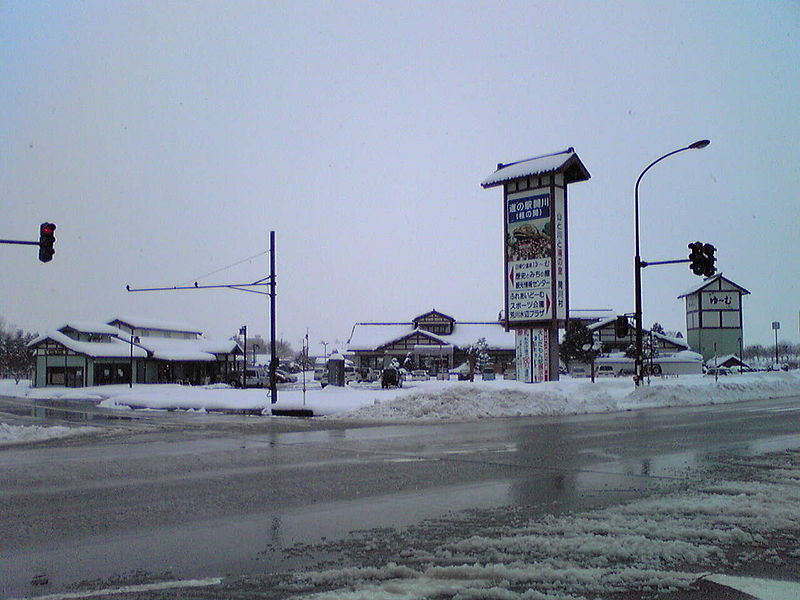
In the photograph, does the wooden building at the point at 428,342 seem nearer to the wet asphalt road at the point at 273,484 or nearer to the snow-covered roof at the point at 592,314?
the snow-covered roof at the point at 592,314

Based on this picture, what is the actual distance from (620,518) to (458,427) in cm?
1270

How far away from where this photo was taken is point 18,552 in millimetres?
6527

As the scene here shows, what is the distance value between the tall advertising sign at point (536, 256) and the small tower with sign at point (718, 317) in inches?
2317

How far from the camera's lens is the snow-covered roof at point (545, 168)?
123ft

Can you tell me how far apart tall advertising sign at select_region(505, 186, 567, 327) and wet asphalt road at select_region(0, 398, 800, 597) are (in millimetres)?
18450

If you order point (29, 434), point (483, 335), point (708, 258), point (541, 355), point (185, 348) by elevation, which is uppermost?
point (708, 258)

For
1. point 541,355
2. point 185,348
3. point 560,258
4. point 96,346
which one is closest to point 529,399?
point 541,355

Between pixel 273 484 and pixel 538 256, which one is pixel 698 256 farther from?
pixel 273 484

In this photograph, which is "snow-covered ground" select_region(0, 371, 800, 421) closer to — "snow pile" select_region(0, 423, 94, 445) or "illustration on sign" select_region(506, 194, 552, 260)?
"illustration on sign" select_region(506, 194, 552, 260)

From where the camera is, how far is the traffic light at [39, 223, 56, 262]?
2289 cm

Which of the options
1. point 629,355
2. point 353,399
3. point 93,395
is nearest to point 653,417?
point 353,399

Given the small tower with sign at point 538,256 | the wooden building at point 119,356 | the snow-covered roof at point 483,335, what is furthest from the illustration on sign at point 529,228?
the snow-covered roof at point 483,335

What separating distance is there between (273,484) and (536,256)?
29591 mm

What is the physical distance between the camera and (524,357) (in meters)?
38.7
